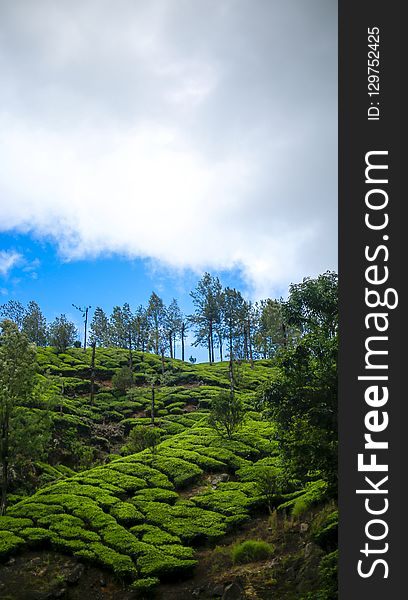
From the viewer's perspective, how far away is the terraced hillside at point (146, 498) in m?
21.5

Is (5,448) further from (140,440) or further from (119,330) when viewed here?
(119,330)

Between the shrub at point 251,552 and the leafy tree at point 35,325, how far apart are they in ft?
282

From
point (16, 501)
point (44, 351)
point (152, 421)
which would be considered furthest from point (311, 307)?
point (44, 351)

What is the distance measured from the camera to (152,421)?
47594 mm

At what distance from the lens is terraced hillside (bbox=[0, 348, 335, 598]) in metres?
21.5

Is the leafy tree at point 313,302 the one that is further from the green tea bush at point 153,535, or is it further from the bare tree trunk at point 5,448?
the bare tree trunk at point 5,448

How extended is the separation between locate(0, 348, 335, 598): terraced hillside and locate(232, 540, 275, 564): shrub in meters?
2.03

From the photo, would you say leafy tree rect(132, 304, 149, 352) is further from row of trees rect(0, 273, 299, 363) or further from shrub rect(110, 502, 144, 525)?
shrub rect(110, 502, 144, 525)

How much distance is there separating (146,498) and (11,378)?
32.8 ft

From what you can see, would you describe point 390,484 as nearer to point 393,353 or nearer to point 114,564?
point 393,353

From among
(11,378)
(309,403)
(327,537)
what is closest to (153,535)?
(327,537)

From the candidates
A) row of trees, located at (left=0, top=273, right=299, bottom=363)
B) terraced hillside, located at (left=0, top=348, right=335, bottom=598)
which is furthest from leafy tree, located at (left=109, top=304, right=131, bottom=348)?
terraced hillside, located at (left=0, top=348, right=335, bottom=598)

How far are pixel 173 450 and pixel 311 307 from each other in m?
17.2

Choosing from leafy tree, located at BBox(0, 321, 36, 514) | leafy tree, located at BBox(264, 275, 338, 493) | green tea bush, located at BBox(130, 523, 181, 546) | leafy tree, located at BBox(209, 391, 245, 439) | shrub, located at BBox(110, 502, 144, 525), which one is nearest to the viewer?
leafy tree, located at BBox(264, 275, 338, 493)
